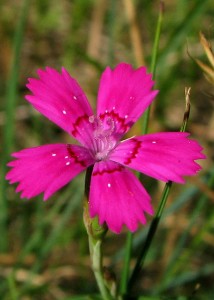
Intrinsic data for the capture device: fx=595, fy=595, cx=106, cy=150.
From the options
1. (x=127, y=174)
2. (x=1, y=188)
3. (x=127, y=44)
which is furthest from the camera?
(x=127, y=44)

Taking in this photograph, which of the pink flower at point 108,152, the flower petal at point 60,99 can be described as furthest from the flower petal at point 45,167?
the flower petal at point 60,99

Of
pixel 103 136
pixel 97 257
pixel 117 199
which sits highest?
pixel 103 136

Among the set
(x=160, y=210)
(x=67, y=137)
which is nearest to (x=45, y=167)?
(x=160, y=210)

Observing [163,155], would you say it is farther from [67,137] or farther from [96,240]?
[67,137]

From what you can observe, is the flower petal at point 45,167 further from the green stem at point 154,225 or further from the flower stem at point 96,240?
the green stem at point 154,225

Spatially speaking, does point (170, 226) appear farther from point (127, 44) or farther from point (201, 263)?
point (127, 44)

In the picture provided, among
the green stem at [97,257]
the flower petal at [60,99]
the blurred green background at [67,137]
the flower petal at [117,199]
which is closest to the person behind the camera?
the flower petal at [117,199]

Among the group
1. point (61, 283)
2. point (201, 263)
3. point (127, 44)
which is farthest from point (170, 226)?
point (127, 44)
